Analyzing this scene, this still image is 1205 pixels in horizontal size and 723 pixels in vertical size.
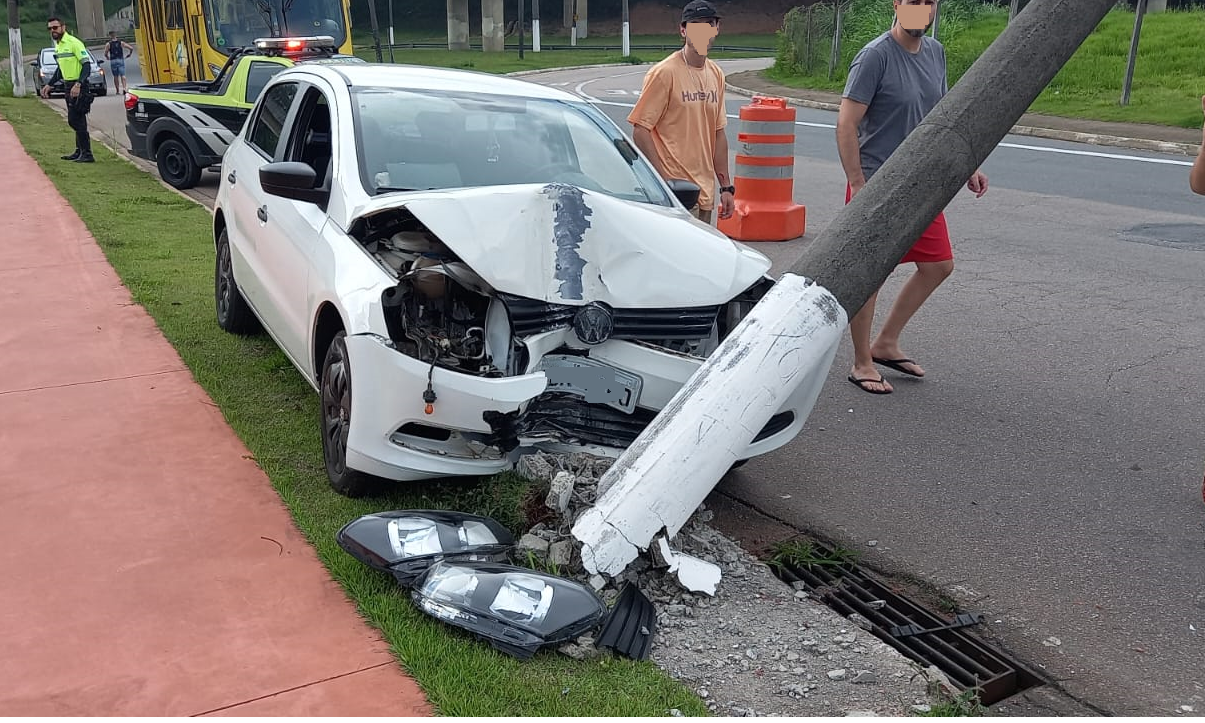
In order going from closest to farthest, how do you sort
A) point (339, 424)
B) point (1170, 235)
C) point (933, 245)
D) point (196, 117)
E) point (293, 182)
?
point (339, 424) → point (293, 182) → point (933, 245) → point (1170, 235) → point (196, 117)

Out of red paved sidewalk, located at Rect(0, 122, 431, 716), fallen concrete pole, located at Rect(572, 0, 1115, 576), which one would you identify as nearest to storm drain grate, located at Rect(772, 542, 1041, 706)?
fallen concrete pole, located at Rect(572, 0, 1115, 576)

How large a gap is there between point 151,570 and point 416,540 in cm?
95

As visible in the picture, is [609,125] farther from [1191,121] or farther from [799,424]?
[1191,121]

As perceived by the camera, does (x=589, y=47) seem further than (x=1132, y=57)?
Yes

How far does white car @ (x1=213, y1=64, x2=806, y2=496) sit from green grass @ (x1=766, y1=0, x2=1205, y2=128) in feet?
50.9

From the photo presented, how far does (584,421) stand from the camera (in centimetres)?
441

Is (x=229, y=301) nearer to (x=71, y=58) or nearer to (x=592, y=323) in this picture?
(x=592, y=323)

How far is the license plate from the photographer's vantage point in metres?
4.27

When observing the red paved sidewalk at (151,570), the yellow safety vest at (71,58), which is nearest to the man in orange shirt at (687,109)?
the red paved sidewalk at (151,570)

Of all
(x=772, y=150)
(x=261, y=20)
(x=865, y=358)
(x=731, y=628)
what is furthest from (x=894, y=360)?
(x=261, y=20)

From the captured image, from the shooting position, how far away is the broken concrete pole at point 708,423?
12.8 ft

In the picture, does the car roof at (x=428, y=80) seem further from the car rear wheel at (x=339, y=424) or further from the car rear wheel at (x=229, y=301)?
the car rear wheel at (x=339, y=424)

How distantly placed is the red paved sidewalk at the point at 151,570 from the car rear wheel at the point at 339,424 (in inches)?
10.3

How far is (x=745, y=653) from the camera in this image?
3.61m
